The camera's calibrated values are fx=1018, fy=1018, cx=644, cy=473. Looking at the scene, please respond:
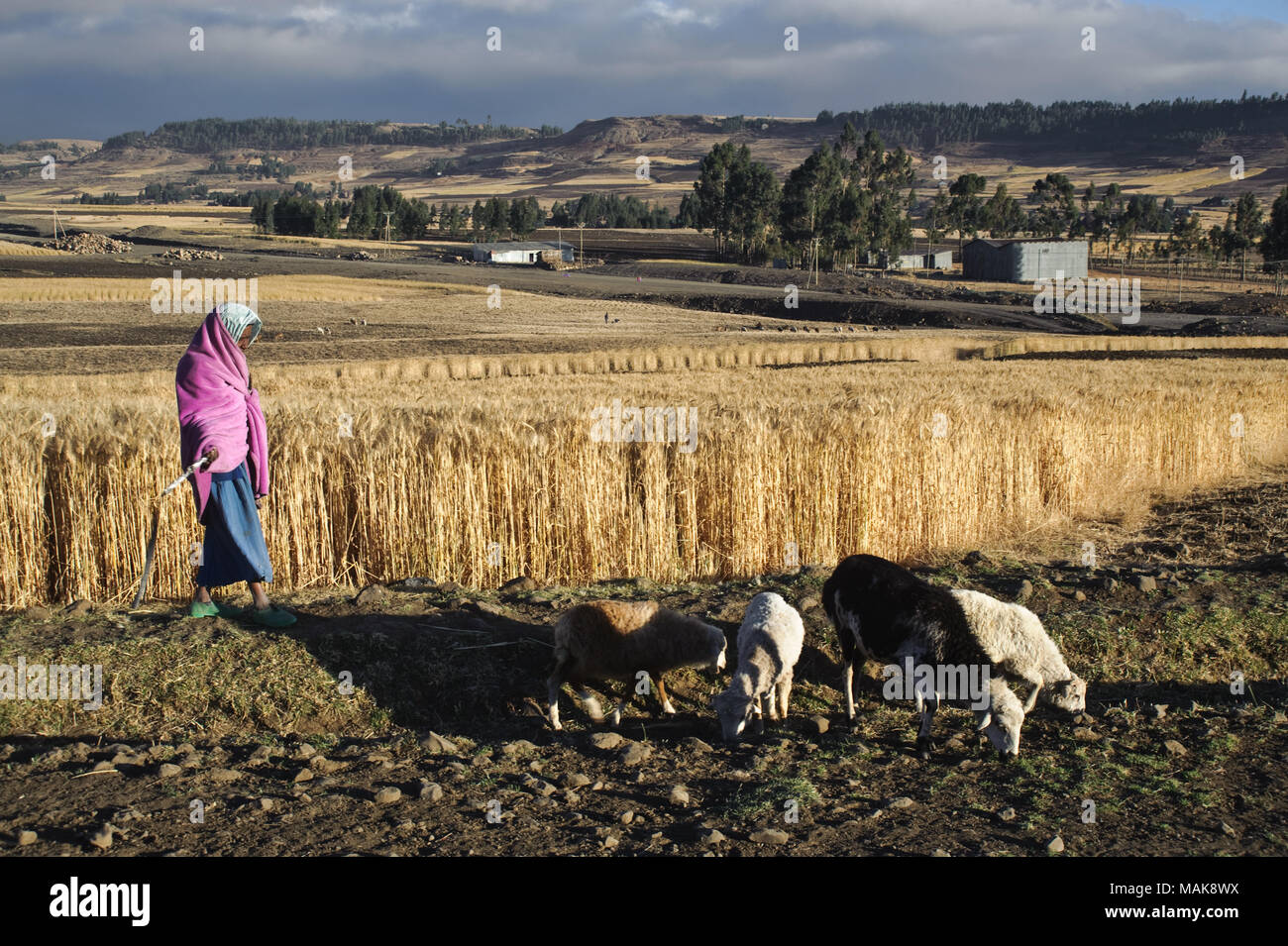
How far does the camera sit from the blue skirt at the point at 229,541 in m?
7.56

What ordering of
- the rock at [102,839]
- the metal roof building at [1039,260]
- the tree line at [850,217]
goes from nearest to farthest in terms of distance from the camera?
the rock at [102,839]
the metal roof building at [1039,260]
the tree line at [850,217]

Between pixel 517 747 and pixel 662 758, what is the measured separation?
0.87m

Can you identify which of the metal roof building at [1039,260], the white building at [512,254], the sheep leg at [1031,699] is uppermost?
the white building at [512,254]

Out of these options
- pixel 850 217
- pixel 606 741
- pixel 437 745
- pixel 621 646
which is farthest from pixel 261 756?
pixel 850 217

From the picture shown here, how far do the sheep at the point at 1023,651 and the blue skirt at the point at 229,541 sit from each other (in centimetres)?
506

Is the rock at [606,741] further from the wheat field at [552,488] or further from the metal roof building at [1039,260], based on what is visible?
the metal roof building at [1039,260]

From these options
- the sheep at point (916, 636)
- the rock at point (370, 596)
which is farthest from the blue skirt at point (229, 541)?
the sheep at point (916, 636)

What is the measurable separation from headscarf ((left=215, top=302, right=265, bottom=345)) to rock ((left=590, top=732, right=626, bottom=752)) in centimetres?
383

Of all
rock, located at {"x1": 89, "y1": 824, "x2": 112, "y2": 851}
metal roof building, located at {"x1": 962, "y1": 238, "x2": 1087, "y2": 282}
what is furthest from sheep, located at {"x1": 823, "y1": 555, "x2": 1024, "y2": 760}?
metal roof building, located at {"x1": 962, "y1": 238, "x2": 1087, "y2": 282}

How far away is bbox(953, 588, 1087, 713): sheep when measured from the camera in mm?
6441

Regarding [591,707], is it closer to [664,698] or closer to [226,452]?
[664,698]

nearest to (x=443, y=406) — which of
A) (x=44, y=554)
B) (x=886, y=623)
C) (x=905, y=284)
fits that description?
(x=44, y=554)

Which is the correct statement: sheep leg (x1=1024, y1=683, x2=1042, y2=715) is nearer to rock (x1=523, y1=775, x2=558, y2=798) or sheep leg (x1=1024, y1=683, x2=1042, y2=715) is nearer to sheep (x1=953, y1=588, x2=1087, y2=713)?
sheep (x1=953, y1=588, x2=1087, y2=713)
